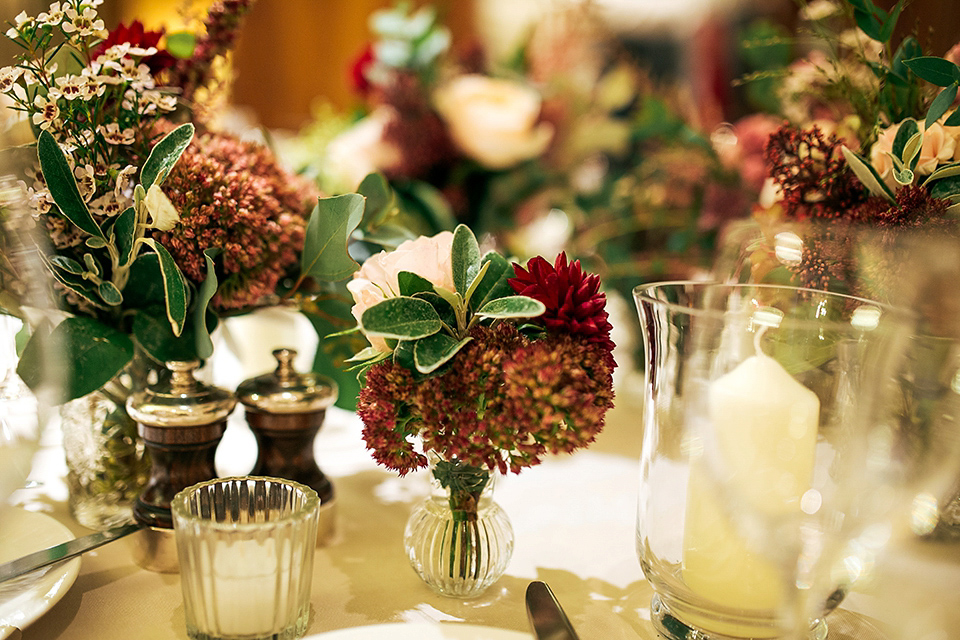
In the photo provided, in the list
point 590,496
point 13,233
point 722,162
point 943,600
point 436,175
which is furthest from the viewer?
point 436,175

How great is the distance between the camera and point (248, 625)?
0.44m

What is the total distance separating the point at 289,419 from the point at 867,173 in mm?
501

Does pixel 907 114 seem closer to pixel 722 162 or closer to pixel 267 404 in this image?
pixel 722 162

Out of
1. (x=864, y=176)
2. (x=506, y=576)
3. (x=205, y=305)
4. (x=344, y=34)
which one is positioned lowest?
(x=506, y=576)

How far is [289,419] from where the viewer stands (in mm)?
600

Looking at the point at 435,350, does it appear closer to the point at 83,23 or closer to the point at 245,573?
the point at 245,573

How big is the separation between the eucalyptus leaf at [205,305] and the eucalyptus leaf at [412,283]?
15cm

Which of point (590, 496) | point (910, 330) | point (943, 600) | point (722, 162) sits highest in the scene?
point (722, 162)

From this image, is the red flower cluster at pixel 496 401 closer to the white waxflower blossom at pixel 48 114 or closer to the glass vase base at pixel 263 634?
the glass vase base at pixel 263 634

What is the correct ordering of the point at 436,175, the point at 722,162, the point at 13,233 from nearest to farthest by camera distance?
the point at 13,233 < the point at 722,162 < the point at 436,175

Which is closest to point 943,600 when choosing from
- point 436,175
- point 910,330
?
point 910,330

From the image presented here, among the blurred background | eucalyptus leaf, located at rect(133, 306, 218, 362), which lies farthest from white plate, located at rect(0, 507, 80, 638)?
the blurred background

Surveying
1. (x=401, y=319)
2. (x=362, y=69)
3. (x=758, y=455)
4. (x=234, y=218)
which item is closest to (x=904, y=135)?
(x=758, y=455)

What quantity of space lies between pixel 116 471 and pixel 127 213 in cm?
25
